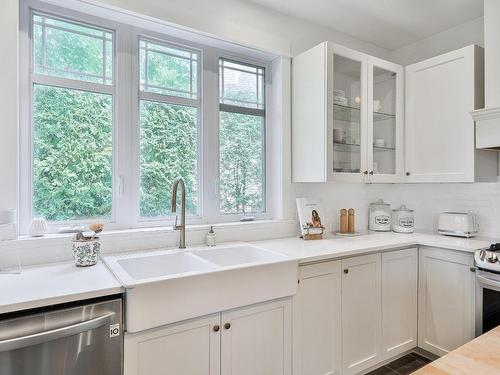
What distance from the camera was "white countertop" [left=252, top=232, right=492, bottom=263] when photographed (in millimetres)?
1960

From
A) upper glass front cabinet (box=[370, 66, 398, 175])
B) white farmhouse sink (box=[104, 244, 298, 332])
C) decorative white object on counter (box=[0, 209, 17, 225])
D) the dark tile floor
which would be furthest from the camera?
upper glass front cabinet (box=[370, 66, 398, 175])

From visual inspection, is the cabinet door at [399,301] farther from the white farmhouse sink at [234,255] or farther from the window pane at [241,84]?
the window pane at [241,84]

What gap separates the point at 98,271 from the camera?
154cm

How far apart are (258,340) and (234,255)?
1.94 ft

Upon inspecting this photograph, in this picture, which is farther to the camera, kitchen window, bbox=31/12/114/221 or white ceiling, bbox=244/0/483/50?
white ceiling, bbox=244/0/483/50

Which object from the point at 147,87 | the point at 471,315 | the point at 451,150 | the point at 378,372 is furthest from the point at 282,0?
the point at 378,372

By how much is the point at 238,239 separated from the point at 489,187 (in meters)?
2.04

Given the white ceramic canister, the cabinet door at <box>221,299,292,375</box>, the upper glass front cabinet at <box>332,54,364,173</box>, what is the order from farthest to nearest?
the white ceramic canister
the upper glass front cabinet at <box>332,54,364,173</box>
the cabinet door at <box>221,299,292,375</box>

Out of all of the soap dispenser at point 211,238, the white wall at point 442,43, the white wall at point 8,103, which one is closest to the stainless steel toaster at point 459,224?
the white wall at point 442,43

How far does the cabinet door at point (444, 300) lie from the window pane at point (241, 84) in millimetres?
1775

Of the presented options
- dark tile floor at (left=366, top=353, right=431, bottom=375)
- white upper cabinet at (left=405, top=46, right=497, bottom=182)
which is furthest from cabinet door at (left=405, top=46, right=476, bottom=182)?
dark tile floor at (left=366, top=353, right=431, bottom=375)

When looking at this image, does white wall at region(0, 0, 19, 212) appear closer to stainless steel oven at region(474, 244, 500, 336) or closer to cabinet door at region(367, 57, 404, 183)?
cabinet door at region(367, 57, 404, 183)

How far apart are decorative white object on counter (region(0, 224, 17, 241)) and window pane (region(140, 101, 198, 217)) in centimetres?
72

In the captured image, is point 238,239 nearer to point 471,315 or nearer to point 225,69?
point 225,69
